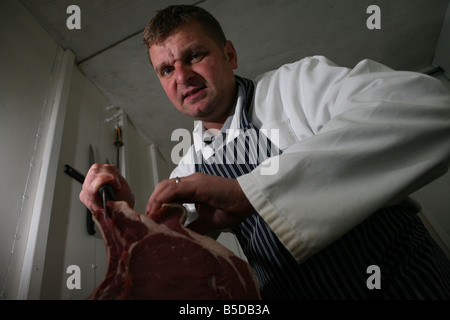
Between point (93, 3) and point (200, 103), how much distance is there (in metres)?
1.14

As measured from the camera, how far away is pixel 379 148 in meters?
0.58

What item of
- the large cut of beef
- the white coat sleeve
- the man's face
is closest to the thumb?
the large cut of beef

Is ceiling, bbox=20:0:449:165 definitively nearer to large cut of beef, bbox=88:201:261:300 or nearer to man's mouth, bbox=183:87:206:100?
man's mouth, bbox=183:87:206:100

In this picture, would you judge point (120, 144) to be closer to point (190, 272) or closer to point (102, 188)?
point (102, 188)

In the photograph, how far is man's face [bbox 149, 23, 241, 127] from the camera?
1087 mm

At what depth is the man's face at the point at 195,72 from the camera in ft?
3.57

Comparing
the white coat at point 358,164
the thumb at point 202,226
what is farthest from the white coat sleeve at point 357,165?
the thumb at point 202,226

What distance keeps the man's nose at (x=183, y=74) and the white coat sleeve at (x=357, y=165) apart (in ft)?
2.06

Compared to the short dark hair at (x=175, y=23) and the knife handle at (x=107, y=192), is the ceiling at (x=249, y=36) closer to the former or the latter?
the short dark hair at (x=175, y=23)

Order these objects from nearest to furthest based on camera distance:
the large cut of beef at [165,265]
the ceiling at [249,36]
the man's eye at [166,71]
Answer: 1. the large cut of beef at [165,265]
2. the man's eye at [166,71]
3. the ceiling at [249,36]

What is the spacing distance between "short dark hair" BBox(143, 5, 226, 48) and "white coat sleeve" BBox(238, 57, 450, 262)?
0.78 meters

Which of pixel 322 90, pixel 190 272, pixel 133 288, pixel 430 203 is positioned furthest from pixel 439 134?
pixel 430 203

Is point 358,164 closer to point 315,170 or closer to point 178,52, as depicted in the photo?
point 315,170

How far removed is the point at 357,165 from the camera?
0.57 m
